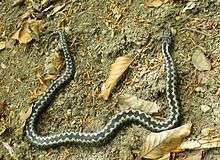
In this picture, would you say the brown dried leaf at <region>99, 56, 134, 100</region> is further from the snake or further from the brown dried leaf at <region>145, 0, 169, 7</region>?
the brown dried leaf at <region>145, 0, 169, 7</region>

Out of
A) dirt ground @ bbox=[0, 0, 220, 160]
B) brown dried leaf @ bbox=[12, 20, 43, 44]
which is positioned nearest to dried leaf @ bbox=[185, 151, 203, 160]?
dirt ground @ bbox=[0, 0, 220, 160]

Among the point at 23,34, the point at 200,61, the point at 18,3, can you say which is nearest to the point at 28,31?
the point at 23,34

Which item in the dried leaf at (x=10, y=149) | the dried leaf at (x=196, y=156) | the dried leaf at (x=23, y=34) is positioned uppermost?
the dried leaf at (x=23, y=34)

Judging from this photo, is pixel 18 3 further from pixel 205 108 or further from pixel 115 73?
pixel 205 108

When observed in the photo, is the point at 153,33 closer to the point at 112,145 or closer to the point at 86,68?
the point at 86,68

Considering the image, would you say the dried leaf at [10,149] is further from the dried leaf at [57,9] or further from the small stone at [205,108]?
the small stone at [205,108]

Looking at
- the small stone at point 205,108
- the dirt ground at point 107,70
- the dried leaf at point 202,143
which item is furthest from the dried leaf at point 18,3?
the dried leaf at point 202,143
